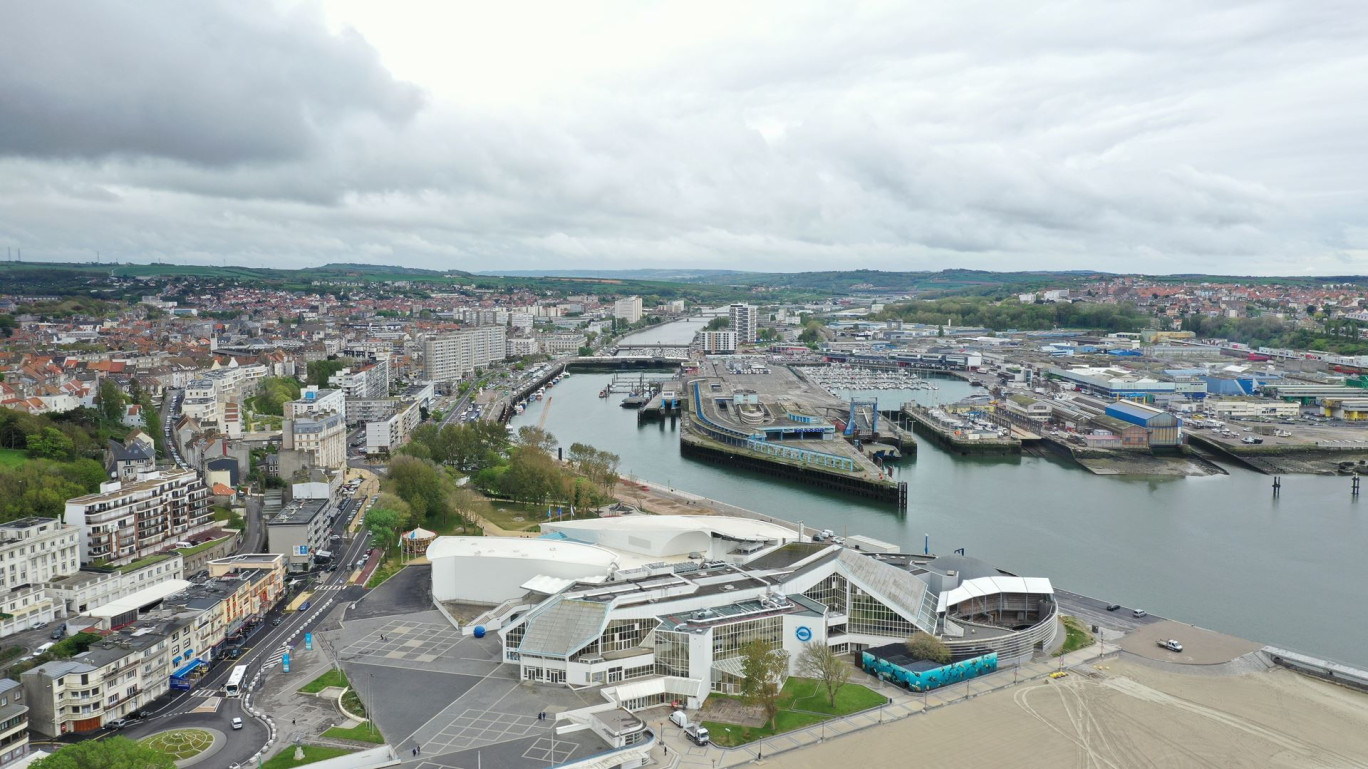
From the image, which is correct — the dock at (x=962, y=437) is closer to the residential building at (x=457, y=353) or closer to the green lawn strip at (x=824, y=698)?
the green lawn strip at (x=824, y=698)

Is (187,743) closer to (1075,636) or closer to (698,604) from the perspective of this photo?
(698,604)

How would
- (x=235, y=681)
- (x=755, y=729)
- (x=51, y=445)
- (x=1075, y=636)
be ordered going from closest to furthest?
(x=755, y=729), (x=235, y=681), (x=1075, y=636), (x=51, y=445)

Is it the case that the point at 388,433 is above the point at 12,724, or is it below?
above

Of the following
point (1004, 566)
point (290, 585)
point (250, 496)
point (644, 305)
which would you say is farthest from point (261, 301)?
point (1004, 566)

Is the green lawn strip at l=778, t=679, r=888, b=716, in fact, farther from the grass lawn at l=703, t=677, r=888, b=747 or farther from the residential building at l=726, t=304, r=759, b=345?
the residential building at l=726, t=304, r=759, b=345

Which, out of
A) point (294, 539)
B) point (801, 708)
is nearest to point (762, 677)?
point (801, 708)

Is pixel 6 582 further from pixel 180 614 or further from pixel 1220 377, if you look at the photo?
pixel 1220 377
